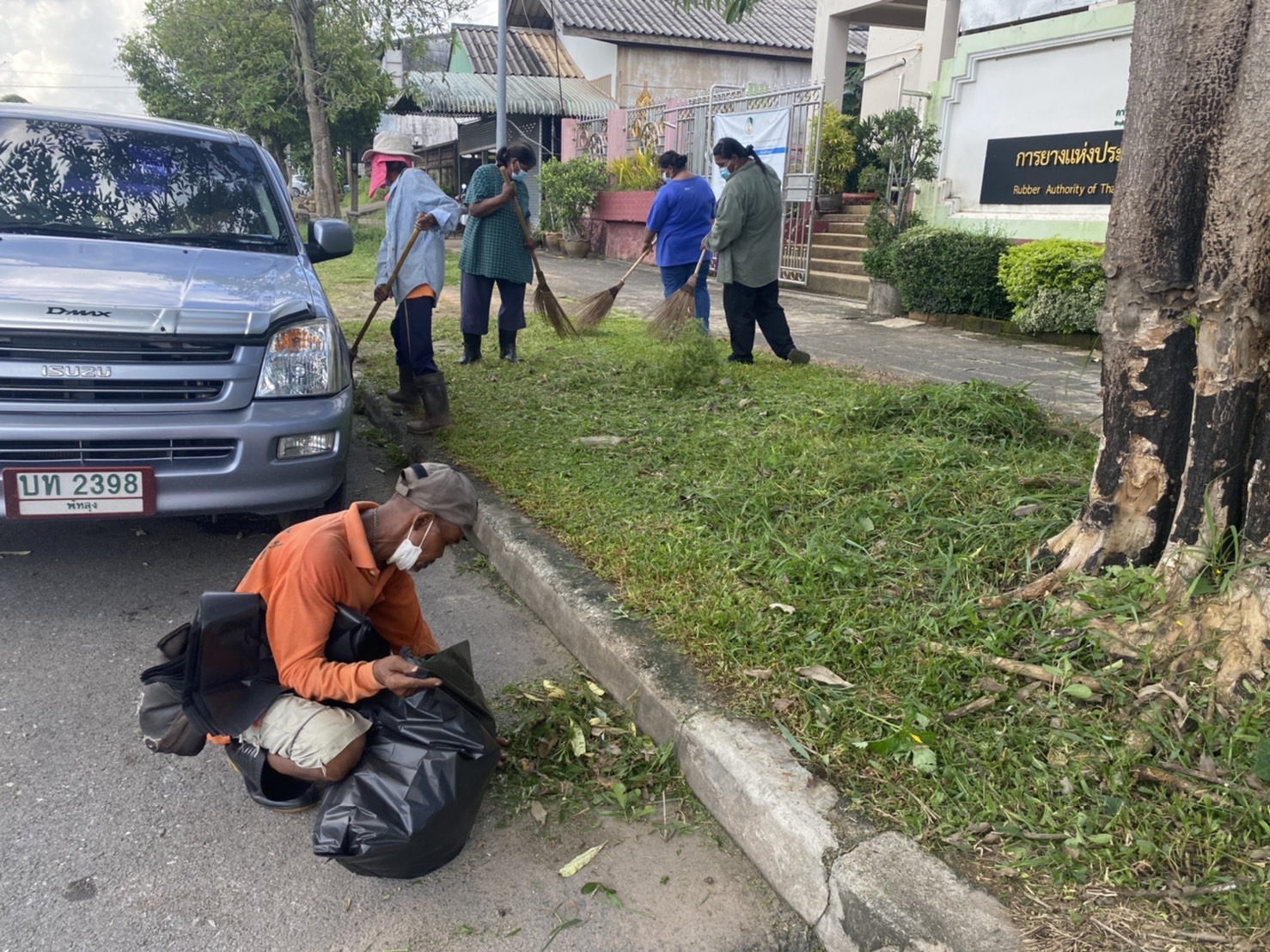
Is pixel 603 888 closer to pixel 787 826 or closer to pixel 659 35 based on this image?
pixel 787 826

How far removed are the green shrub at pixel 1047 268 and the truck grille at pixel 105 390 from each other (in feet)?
25.2

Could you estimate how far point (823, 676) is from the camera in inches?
112

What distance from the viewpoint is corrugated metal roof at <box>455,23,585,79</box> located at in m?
24.6

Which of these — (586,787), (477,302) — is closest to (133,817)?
(586,787)

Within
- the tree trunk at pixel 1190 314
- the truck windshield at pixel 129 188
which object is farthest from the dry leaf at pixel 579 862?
the truck windshield at pixel 129 188

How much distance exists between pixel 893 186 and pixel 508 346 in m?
6.10

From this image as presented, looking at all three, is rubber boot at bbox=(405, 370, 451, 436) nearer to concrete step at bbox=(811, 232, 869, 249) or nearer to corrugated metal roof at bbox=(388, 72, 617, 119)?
concrete step at bbox=(811, 232, 869, 249)

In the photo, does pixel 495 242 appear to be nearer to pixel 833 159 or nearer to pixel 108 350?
pixel 108 350

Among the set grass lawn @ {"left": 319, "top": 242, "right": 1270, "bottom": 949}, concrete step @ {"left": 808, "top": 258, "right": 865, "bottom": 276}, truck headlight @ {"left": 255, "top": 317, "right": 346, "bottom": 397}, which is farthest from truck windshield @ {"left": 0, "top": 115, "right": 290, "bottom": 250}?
concrete step @ {"left": 808, "top": 258, "right": 865, "bottom": 276}

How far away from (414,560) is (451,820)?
26.0 inches

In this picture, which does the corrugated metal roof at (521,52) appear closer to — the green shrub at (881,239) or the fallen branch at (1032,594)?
the green shrub at (881,239)

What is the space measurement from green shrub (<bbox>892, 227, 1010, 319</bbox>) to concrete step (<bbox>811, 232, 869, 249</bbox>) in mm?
2594

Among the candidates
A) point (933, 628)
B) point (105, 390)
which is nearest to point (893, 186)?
point (933, 628)

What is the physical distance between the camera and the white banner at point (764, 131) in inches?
534
